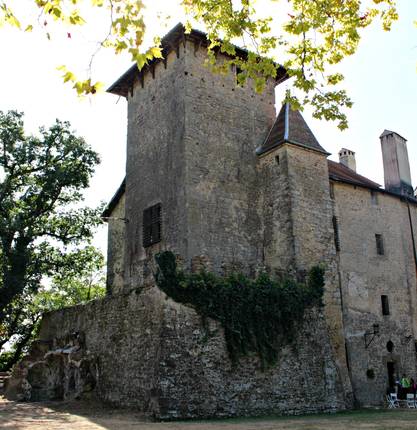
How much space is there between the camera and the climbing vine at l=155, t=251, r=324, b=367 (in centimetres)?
1500

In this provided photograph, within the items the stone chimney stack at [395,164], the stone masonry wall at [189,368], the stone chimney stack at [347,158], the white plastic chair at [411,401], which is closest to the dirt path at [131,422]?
the stone masonry wall at [189,368]

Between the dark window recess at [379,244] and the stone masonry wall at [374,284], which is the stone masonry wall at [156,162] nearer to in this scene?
the stone masonry wall at [374,284]

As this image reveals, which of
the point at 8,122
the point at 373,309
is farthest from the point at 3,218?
the point at 373,309

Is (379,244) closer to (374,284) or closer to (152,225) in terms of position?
(374,284)

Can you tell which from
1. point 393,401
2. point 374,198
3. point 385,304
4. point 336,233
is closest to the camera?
point 393,401

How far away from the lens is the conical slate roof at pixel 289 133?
19375mm

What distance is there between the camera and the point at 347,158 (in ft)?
90.4

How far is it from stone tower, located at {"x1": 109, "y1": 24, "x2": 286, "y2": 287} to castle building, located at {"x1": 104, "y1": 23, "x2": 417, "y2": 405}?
4cm

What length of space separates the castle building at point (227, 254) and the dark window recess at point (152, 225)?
0.20 ft

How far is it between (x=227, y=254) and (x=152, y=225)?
3.21 m

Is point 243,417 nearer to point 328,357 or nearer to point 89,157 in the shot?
point 328,357

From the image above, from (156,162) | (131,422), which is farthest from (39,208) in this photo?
(131,422)

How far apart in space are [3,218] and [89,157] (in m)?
4.95

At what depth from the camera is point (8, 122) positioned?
928 inches
